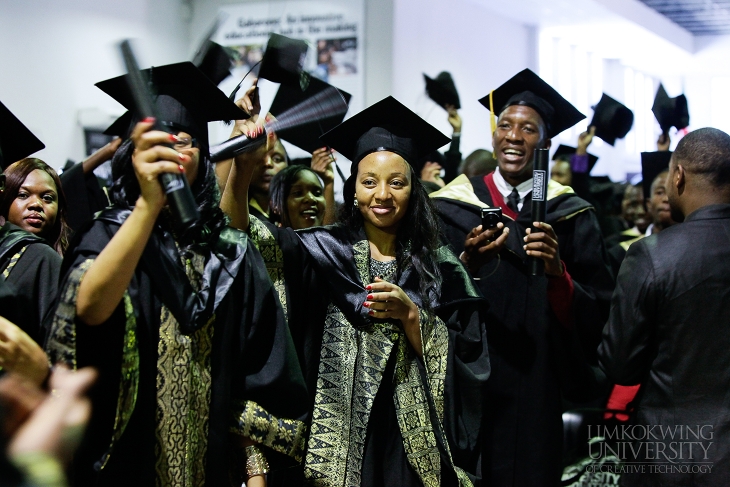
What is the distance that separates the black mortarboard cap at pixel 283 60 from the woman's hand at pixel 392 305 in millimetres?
951

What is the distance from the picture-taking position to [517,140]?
3.92 meters

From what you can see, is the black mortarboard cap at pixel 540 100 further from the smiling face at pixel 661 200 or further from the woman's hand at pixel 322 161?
the smiling face at pixel 661 200

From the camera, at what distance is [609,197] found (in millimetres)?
7578

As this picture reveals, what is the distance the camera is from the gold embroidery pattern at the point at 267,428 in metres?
2.35

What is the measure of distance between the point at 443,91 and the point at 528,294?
9.45 feet

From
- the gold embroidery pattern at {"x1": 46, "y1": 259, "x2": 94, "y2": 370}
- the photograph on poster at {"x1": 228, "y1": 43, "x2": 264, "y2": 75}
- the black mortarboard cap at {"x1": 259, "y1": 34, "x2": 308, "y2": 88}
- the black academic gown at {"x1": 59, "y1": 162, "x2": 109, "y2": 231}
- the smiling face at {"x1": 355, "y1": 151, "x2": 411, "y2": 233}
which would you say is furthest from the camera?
the photograph on poster at {"x1": 228, "y1": 43, "x2": 264, "y2": 75}

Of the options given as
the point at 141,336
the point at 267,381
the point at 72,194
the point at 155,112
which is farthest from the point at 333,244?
the point at 72,194

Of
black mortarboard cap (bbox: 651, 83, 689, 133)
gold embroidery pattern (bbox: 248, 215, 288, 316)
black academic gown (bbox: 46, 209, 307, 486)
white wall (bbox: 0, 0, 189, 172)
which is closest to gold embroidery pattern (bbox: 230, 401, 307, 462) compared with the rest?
black academic gown (bbox: 46, 209, 307, 486)

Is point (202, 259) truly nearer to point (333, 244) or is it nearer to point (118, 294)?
point (118, 294)

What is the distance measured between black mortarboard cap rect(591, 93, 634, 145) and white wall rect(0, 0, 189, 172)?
145 inches

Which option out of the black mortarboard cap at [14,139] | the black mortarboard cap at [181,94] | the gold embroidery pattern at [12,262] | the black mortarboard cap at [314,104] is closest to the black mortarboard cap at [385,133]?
the black mortarboard cap at [314,104]

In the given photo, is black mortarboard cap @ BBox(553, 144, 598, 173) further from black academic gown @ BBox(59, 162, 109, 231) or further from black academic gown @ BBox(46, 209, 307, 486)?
black academic gown @ BBox(46, 209, 307, 486)

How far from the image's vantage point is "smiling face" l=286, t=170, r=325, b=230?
163 inches

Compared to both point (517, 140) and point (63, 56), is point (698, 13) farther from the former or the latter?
point (517, 140)
